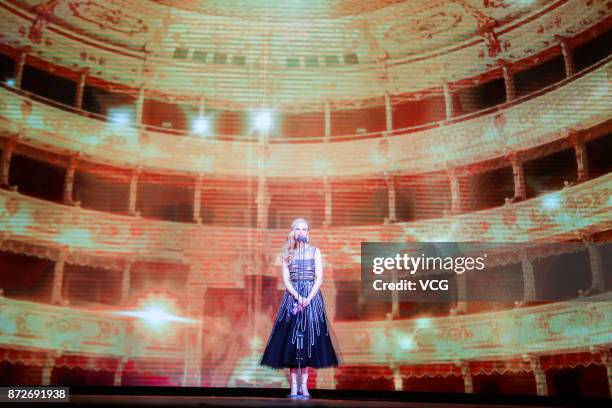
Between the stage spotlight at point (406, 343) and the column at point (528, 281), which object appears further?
the stage spotlight at point (406, 343)

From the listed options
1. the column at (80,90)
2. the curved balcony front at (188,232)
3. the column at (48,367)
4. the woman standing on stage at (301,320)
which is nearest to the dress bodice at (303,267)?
the woman standing on stage at (301,320)

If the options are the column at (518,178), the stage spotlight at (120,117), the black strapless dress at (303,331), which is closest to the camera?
the black strapless dress at (303,331)

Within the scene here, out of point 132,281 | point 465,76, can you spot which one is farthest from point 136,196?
point 465,76

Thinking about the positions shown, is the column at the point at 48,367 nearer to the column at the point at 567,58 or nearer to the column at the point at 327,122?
the column at the point at 327,122

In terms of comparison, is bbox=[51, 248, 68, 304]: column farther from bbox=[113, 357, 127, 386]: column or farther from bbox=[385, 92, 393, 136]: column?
bbox=[385, 92, 393, 136]: column

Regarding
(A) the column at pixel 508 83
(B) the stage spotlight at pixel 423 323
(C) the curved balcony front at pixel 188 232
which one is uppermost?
(A) the column at pixel 508 83

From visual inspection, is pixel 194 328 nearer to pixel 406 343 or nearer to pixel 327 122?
pixel 406 343

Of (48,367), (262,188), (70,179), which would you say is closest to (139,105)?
(70,179)

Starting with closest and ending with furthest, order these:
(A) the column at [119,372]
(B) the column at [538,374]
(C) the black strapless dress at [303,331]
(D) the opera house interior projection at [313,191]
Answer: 1. (C) the black strapless dress at [303,331]
2. (B) the column at [538,374]
3. (D) the opera house interior projection at [313,191]
4. (A) the column at [119,372]

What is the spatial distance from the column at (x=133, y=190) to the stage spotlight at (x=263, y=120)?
4.16ft

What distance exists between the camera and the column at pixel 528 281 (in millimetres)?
5227

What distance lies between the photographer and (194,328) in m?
5.48

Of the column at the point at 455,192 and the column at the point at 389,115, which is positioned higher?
the column at the point at 389,115

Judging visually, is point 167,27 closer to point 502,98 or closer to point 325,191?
point 325,191
